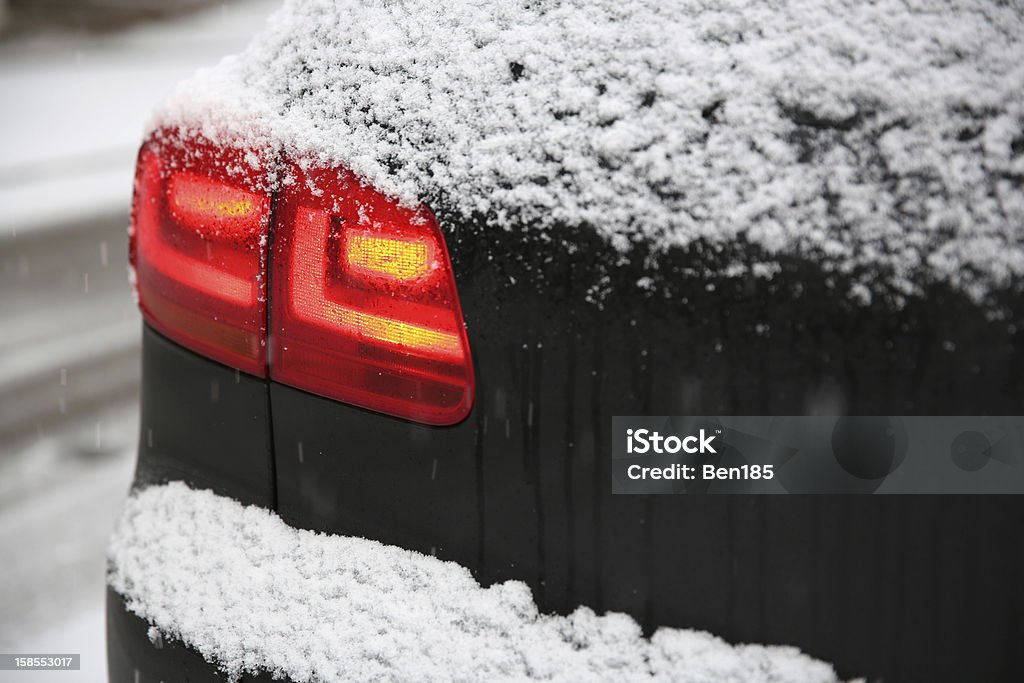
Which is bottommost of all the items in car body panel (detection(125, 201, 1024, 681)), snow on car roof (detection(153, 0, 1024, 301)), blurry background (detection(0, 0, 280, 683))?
blurry background (detection(0, 0, 280, 683))

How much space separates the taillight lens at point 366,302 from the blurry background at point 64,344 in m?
1.69

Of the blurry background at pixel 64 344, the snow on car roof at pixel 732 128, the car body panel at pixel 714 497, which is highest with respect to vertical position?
the snow on car roof at pixel 732 128

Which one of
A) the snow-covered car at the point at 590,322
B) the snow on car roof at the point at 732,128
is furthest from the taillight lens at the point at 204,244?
the snow on car roof at the point at 732,128

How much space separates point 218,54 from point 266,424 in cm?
1551

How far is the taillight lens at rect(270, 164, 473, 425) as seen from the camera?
49.2 inches

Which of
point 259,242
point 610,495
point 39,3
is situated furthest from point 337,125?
point 39,3

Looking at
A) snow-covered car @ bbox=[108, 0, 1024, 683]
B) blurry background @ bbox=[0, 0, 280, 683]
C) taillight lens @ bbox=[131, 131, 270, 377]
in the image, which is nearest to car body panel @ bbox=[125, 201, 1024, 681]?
snow-covered car @ bbox=[108, 0, 1024, 683]

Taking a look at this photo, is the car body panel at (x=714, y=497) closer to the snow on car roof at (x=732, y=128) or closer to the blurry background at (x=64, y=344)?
the snow on car roof at (x=732, y=128)

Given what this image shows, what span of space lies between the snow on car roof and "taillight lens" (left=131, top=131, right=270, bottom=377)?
0.62ft

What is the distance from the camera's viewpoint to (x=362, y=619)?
1.30 meters

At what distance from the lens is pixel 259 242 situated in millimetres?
1381

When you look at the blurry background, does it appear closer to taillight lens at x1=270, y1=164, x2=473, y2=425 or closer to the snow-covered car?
the snow-covered car

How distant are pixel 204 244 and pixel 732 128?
0.82 metres

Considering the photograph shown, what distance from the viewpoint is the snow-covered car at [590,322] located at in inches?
41.6
